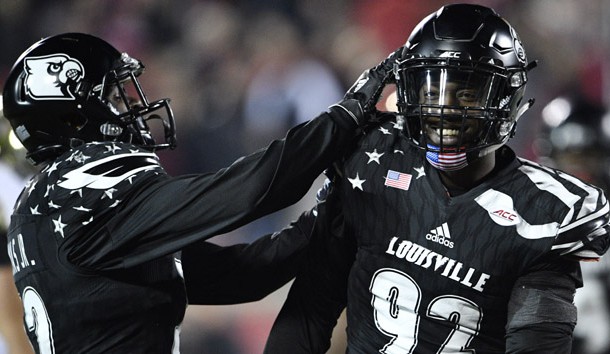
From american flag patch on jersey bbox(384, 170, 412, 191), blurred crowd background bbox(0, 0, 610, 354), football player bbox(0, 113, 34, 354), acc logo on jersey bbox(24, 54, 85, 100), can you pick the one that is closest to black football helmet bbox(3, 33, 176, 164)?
acc logo on jersey bbox(24, 54, 85, 100)

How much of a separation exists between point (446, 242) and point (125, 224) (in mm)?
651

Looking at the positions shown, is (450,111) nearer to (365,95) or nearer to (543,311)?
(365,95)

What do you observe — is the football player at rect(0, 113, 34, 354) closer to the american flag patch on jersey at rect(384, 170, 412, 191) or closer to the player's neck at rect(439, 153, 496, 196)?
the american flag patch on jersey at rect(384, 170, 412, 191)

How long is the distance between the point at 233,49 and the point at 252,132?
1.67 feet

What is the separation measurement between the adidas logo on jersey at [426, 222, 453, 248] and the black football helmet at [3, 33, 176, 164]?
677 mm

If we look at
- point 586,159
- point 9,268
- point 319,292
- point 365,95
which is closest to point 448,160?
point 365,95

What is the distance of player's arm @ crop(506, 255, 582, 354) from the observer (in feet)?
5.38

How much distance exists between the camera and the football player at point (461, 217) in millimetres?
1686

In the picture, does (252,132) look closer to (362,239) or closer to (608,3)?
(608,3)

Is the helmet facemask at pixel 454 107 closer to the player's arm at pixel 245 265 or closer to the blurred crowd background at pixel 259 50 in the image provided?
the player's arm at pixel 245 265

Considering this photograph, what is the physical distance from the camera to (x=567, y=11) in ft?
15.8

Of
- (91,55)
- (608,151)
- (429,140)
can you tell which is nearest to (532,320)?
(429,140)

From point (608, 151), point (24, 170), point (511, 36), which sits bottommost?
point (24, 170)

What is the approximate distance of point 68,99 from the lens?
190cm
